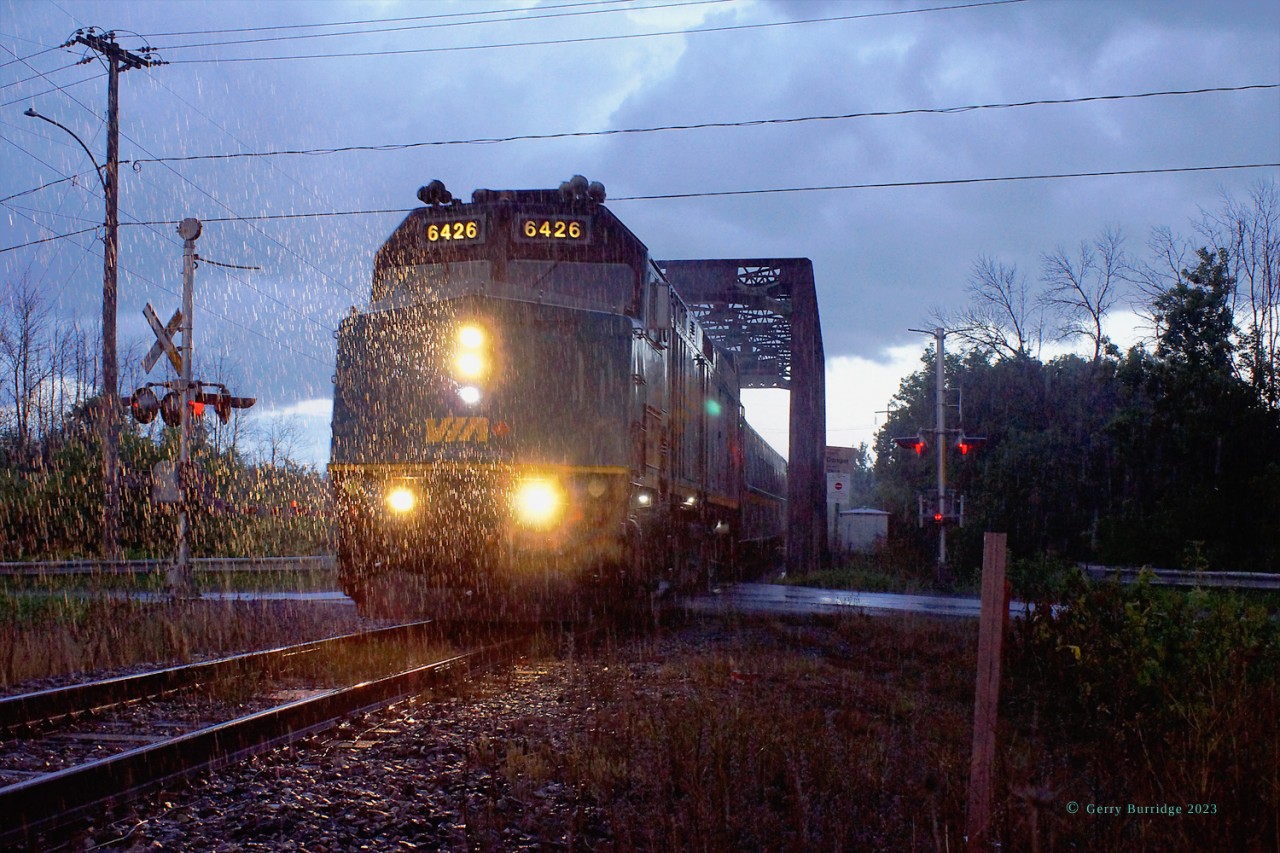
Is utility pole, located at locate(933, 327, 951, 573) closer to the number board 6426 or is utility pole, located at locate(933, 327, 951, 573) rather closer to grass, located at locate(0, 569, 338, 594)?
grass, located at locate(0, 569, 338, 594)

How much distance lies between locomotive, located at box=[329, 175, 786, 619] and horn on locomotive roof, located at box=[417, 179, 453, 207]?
0.01 m

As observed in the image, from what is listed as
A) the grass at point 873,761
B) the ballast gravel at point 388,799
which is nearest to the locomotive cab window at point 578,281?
the grass at point 873,761

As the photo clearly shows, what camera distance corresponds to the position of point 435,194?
10312 millimetres

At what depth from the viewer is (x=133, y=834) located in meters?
3.97

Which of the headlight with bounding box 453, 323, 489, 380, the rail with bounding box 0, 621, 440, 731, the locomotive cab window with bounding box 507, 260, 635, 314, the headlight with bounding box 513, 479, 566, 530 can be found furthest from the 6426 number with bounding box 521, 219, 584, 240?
the rail with bounding box 0, 621, 440, 731

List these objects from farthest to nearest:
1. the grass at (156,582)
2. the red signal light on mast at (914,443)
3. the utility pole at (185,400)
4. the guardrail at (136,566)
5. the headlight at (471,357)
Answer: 1. the red signal light on mast at (914,443)
2. the guardrail at (136,566)
3. the grass at (156,582)
4. the utility pole at (185,400)
5. the headlight at (471,357)

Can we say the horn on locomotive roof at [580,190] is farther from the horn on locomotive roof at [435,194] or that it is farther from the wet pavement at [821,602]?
the wet pavement at [821,602]

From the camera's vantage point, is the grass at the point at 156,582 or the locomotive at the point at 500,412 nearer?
the locomotive at the point at 500,412

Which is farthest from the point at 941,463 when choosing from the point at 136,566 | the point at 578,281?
the point at 136,566

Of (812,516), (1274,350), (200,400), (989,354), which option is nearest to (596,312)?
(200,400)

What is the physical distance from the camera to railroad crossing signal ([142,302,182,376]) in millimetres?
14836

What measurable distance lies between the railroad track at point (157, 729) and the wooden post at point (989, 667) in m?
3.46

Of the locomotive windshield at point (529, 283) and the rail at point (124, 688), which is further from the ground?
the locomotive windshield at point (529, 283)

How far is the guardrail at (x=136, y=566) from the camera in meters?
17.2
